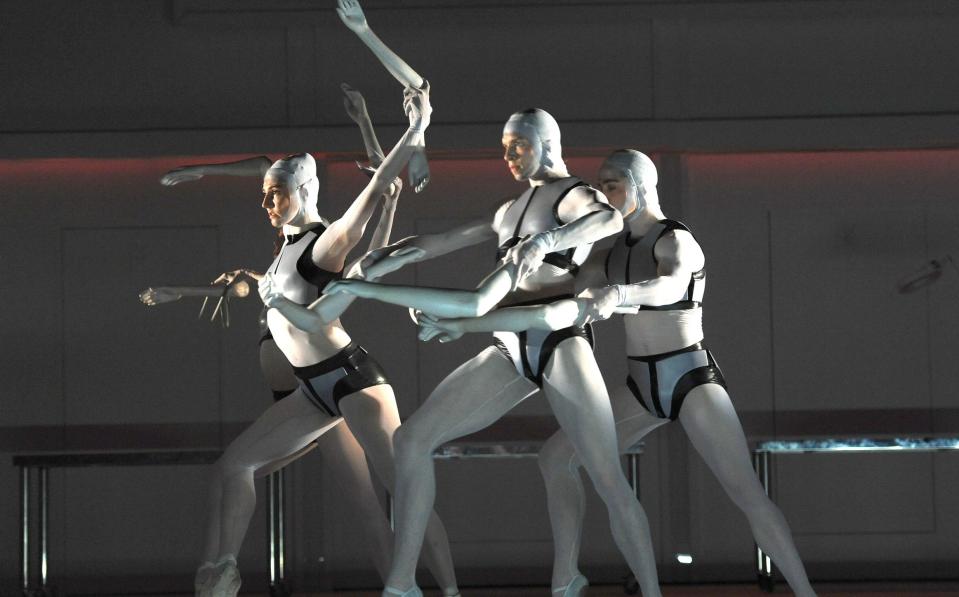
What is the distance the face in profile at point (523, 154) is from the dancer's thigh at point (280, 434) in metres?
1.28

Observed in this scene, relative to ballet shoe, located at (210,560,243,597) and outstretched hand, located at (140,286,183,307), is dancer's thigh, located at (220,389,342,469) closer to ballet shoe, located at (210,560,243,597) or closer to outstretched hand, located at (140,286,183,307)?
ballet shoe, located at (210,560,243,597)

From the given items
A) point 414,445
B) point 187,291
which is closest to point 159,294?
point 187,291

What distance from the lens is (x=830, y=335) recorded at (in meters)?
8.00

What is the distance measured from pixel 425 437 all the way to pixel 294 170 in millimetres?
1358

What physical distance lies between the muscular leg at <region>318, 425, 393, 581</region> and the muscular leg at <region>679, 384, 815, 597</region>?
1351 mm

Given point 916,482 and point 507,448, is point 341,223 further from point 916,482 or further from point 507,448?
point 916,482

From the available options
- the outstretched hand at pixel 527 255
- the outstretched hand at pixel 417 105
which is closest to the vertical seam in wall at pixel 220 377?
the outstretched hand at pixel 417 105

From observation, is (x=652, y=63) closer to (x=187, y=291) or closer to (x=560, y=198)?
(x=187, y=291)

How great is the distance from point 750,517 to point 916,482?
148 inches

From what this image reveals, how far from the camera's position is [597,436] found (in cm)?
436

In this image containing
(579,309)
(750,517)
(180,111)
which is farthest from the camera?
(180,111)

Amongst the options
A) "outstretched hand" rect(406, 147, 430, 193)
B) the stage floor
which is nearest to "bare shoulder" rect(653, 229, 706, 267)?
"outstretched hand" rect(406, 147, 430, 193)

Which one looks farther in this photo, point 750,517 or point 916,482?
point 916,482

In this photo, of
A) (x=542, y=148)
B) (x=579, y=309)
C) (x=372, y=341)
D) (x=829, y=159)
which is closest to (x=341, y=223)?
→ (x=542, y=148)
